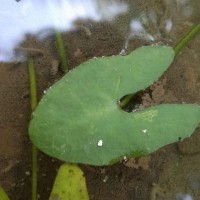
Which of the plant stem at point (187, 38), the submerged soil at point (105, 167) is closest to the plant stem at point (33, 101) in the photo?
the submerged soil at point (105, 167)

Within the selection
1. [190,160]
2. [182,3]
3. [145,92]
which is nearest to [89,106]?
[145,92]

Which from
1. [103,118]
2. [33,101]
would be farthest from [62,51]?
[103,118]

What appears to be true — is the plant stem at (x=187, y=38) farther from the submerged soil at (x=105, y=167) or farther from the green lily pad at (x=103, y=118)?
the green lily pad at (x=103, y=118)

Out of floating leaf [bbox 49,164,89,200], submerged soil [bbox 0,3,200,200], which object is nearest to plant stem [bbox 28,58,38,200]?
submerged soil [bbox 0,3,200,200]

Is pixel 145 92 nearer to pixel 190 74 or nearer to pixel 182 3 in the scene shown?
pixel 190 74

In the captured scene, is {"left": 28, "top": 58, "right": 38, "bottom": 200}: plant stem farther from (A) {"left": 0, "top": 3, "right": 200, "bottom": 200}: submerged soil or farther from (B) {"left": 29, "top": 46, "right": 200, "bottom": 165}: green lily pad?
(B) {"left": 29, "top": 46, "right": 200, "bottom": 165}: green lily pad

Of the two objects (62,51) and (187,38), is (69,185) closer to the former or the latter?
(62,51)
